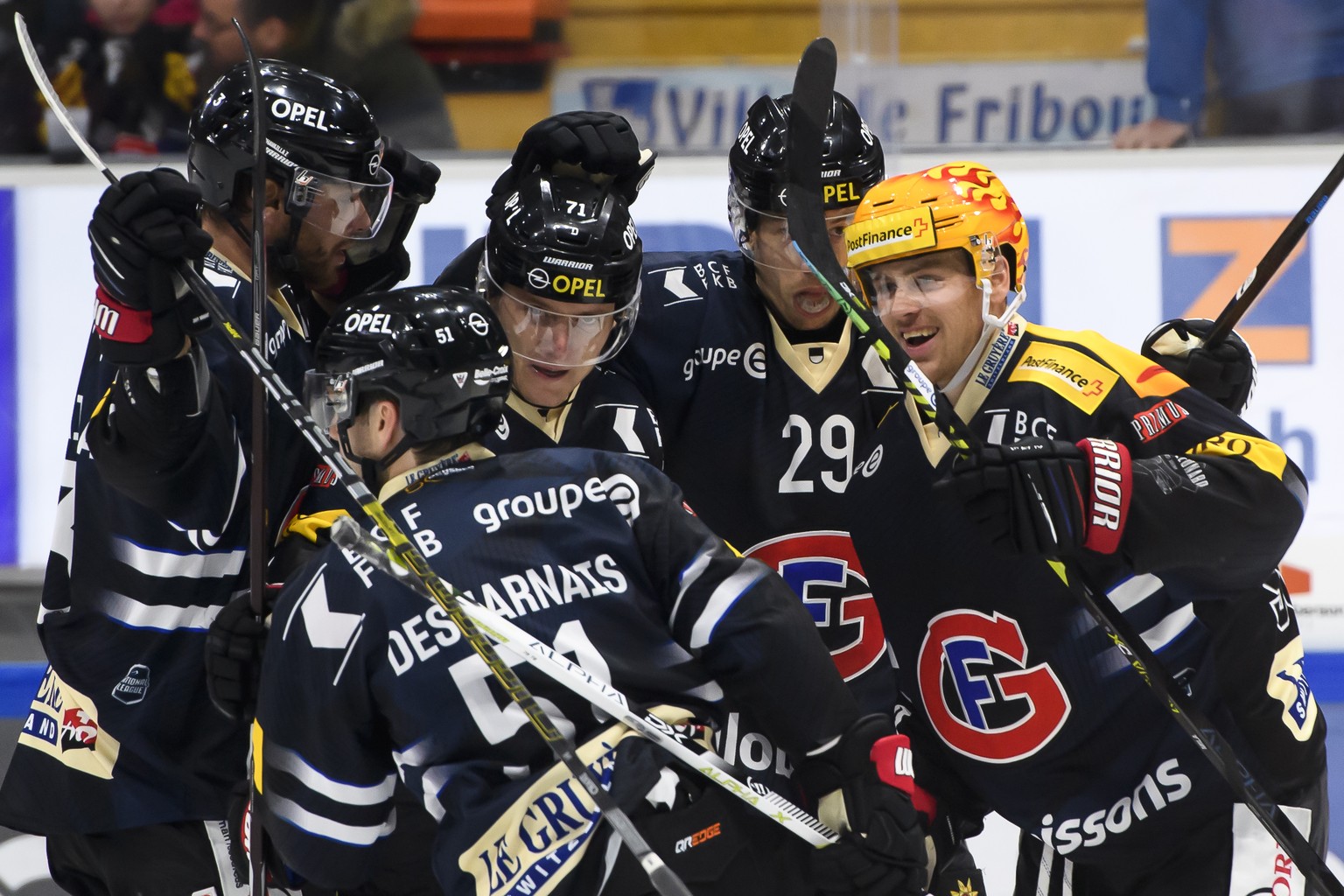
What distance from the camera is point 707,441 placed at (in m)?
2.68

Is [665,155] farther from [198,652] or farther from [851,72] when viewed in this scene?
[198,652]

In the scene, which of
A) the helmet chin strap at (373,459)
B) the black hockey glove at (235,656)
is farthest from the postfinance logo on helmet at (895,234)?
the black hockey glove at (235,656)

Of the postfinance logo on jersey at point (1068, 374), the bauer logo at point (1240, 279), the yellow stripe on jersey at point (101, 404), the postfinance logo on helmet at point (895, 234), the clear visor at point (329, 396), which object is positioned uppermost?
the postfinance logo on helmet at point (895, 234)

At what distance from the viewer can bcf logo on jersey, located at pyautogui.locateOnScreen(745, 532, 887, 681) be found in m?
2.67

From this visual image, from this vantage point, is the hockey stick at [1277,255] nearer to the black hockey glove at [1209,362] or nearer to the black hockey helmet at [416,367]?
the black hockey glove at [1209,362]

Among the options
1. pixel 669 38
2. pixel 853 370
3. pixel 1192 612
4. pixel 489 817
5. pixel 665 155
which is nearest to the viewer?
pixel 489 817

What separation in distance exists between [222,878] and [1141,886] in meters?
1.38

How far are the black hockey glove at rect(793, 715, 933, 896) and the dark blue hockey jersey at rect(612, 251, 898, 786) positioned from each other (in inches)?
24.0

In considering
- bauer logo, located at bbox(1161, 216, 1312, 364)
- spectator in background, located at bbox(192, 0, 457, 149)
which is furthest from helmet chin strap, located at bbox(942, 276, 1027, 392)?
spectator in background, located at bbox(192, 0, 457, 149)

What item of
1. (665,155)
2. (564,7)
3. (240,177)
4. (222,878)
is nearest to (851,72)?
(665,155)

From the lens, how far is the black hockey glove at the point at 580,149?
105 inches

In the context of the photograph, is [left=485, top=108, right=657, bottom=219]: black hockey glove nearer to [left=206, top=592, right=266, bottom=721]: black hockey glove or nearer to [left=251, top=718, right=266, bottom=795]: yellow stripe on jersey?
[left=206, top=592, right=266, bottom=721]: black hockey glove

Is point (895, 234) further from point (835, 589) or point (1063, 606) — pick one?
point (835, 589)

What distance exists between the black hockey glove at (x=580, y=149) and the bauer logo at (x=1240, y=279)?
7.57 feet
